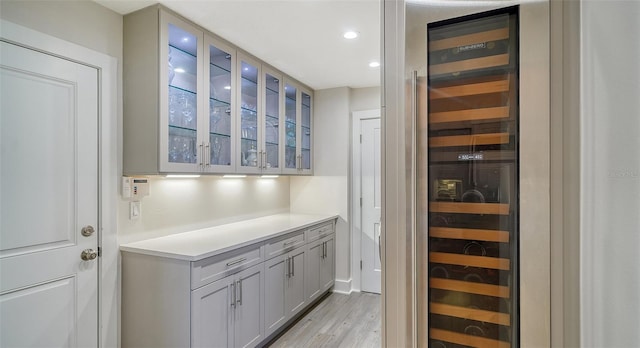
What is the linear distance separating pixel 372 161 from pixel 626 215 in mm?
3507

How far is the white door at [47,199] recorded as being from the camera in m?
1.54

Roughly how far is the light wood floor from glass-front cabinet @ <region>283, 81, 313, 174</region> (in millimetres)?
1476

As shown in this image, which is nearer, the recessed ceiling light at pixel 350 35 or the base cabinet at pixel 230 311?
the base cabinet at pixel 230 311

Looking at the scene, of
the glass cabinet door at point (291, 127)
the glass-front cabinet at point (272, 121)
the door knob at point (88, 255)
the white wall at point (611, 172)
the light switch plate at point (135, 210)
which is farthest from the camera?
the glass cabinet door at point (291, 127)

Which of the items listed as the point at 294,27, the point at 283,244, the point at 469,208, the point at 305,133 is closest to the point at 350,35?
the point at 294,27

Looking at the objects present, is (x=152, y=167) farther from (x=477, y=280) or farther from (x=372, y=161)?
(x=372, y=161)

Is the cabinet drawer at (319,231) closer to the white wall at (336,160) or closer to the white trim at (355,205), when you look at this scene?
the white wall at (336,160)

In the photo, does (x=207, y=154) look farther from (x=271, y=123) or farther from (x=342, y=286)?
(x=342, y=286)

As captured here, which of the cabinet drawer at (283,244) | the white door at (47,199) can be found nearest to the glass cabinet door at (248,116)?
the cabinet drawer at (283,244)

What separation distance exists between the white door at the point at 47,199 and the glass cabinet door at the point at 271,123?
4.41ft

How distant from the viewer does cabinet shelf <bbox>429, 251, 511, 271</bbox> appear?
408mm

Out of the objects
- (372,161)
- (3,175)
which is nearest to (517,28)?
(3,175)

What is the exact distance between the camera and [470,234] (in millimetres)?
437

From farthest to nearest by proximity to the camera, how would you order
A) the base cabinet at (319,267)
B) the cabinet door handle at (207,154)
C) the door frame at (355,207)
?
1. the door frame at (355,207)
2. the base cabinet at (319,267)
3. the cabinet door handle at (207,154)
